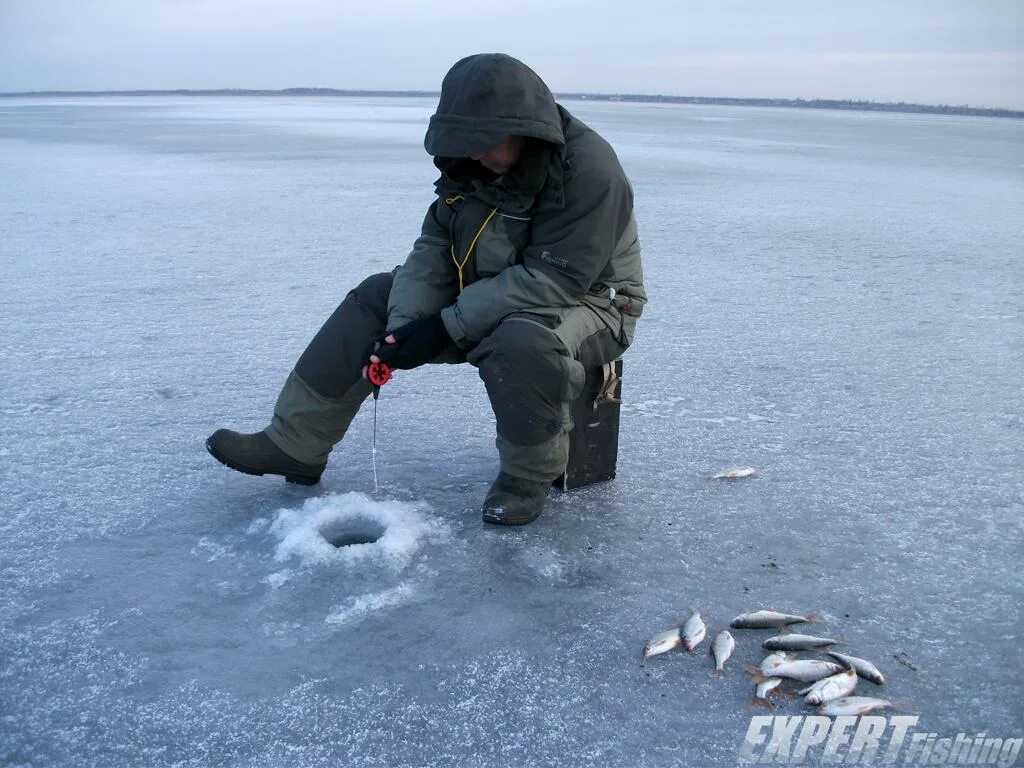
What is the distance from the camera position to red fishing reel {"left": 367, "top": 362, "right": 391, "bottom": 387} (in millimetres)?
2936

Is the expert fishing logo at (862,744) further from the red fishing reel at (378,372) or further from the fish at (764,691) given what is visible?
the red fishing reel at (378,372)

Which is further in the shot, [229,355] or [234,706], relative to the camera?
[229,355]

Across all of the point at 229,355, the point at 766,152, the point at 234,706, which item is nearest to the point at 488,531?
the point at 234,706

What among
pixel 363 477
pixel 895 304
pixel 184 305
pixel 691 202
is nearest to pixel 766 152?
pixel 691 202

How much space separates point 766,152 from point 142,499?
17.1 m

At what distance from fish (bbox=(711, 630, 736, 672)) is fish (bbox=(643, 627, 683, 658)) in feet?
0.29

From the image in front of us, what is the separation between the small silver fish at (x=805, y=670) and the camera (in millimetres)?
2207

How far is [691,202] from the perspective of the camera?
10461mm

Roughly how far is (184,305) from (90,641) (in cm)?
340

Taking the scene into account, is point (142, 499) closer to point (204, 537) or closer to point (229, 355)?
point (204, 537)

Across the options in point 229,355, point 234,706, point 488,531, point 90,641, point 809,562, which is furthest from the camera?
point 229,355

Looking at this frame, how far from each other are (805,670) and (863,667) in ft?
0.46

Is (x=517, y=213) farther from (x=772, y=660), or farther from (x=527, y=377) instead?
(x=772, y=660)

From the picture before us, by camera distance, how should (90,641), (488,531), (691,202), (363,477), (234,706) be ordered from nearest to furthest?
1. (234,706)
2. (90,641)
3. (488,531)
4. (363,477)
5. (691,202)
